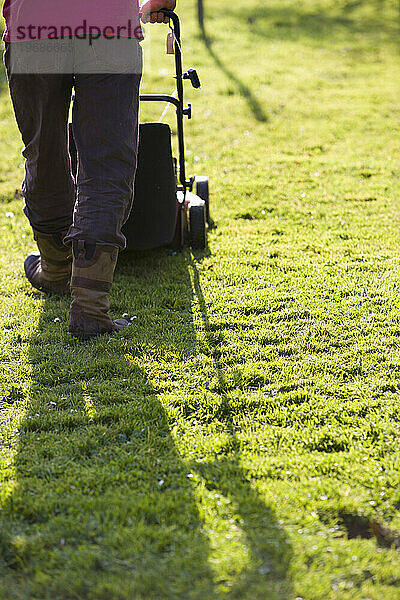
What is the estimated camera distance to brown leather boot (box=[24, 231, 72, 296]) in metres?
3.68

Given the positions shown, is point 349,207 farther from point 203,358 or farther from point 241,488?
point 241,488

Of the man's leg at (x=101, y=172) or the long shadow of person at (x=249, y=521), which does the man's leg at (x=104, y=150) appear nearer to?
the man's leg at (x=101, y=172)

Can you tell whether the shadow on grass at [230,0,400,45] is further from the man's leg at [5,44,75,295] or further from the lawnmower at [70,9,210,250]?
the man's leg at [5,44,75,295]

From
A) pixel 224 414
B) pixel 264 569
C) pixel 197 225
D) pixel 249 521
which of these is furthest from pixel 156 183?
pixel 264 569

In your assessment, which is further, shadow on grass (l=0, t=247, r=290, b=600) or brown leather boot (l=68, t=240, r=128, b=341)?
brown leather boot (l=68, t=240, r=128, b=341)

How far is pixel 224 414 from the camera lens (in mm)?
2729

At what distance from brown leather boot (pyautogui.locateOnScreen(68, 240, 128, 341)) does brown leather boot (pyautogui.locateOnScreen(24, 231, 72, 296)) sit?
21.5 inches

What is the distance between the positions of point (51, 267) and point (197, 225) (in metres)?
1.04

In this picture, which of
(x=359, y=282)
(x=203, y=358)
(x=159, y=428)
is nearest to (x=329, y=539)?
(x=159, y=428)

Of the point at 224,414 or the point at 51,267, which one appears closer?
the point at 224,414

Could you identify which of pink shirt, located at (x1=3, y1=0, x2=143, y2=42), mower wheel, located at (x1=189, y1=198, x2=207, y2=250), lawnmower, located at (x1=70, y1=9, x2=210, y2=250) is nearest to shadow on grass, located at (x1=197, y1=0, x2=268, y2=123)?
mower wheel, located at (x1=189, y1=198, x2=207, y2=250)

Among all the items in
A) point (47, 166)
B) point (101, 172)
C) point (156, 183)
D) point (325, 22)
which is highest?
point (101, 172)

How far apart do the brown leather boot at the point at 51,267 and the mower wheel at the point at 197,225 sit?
3.11ft

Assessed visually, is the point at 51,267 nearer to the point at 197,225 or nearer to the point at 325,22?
the point at 197,225
